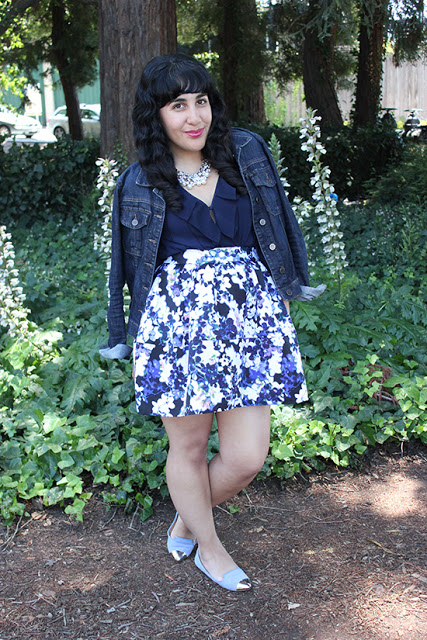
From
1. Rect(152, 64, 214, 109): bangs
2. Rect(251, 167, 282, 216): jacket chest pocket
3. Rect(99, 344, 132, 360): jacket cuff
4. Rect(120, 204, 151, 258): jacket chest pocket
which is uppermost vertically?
Rect(152, 64, 214, 109): bangs

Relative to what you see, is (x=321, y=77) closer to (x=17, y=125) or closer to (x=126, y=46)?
(x=126, y=46)

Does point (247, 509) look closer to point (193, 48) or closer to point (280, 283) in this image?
point (280, 283)

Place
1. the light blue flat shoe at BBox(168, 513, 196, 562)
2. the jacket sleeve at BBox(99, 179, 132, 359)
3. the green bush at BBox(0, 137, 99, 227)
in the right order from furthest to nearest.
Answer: the green bush at BBox(0, 137, 99, 227)
the light blue flat shoe at BBox(168, 513, 196, 562)
the jacket sleeve at BBox(99, 179, 132, 359)

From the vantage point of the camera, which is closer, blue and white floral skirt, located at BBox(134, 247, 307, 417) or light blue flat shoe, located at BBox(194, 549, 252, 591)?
blue and white floral skirt, located at BBox(134, 247, 307, 417)

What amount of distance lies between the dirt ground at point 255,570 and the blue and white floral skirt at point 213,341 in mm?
787

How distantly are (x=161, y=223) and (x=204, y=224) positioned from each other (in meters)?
0.15

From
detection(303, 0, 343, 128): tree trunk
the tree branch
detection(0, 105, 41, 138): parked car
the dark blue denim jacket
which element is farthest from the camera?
detection(0, 105, 41, 138): parked car

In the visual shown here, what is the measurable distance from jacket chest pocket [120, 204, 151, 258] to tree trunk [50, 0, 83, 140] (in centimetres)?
1045

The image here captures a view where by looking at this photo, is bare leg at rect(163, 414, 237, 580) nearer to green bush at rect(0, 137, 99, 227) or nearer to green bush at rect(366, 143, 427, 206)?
green bush at rect(366, 143, 427, 206)

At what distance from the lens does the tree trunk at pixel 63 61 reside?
38.9 ft

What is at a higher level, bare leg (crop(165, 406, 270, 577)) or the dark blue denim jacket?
the dark blue denim jacket

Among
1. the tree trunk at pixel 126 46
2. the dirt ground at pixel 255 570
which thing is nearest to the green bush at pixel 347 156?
the tree trunk at pixel 126 46

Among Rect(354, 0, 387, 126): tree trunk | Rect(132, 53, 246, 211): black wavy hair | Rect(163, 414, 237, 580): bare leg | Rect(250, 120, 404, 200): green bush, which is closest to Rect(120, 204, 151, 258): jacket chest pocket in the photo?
Rect(132, 53, 246, 211): black wavy hair

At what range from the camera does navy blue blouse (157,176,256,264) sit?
7.73 ft
